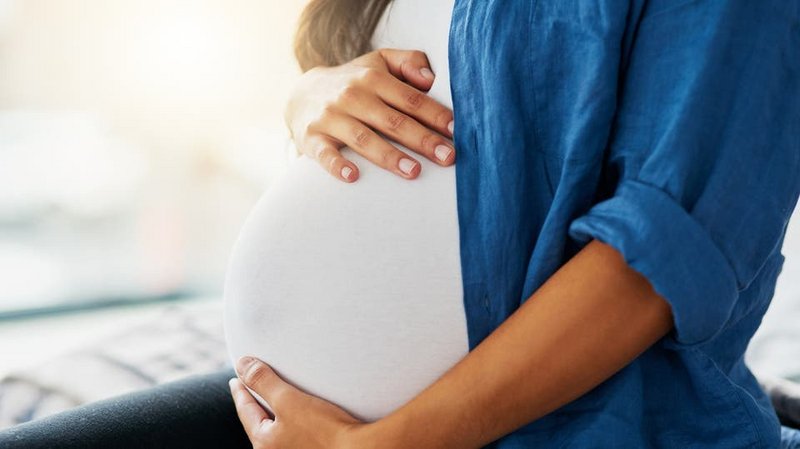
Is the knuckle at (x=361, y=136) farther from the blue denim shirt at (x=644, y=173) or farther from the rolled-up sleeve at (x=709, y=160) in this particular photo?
the rolled-up sleeve at (x=709, y=160)

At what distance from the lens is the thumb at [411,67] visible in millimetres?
747

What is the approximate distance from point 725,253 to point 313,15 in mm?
624

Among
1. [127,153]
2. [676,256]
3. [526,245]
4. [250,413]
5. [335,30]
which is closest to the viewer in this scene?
[676,256]

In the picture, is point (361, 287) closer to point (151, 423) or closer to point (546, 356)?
point (546, 356)

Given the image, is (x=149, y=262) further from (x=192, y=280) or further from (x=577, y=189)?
(x=577, y=189)

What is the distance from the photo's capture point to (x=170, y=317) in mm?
1859

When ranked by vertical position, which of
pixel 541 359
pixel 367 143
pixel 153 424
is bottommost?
pixel 153 424

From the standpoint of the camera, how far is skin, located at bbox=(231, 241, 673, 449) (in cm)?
55

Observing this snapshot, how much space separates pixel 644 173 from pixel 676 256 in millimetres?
64

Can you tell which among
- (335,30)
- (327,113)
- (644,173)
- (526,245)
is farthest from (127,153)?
(644,173)

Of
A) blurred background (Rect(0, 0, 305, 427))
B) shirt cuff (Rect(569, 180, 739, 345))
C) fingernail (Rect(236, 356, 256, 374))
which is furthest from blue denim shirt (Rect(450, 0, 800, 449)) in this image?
blurred background (Rect(0, 0, 305, 427))

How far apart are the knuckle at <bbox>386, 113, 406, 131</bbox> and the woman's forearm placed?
21cm

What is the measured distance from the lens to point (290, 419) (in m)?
0.66

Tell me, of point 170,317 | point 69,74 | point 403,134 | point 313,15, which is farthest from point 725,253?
point 69,74
